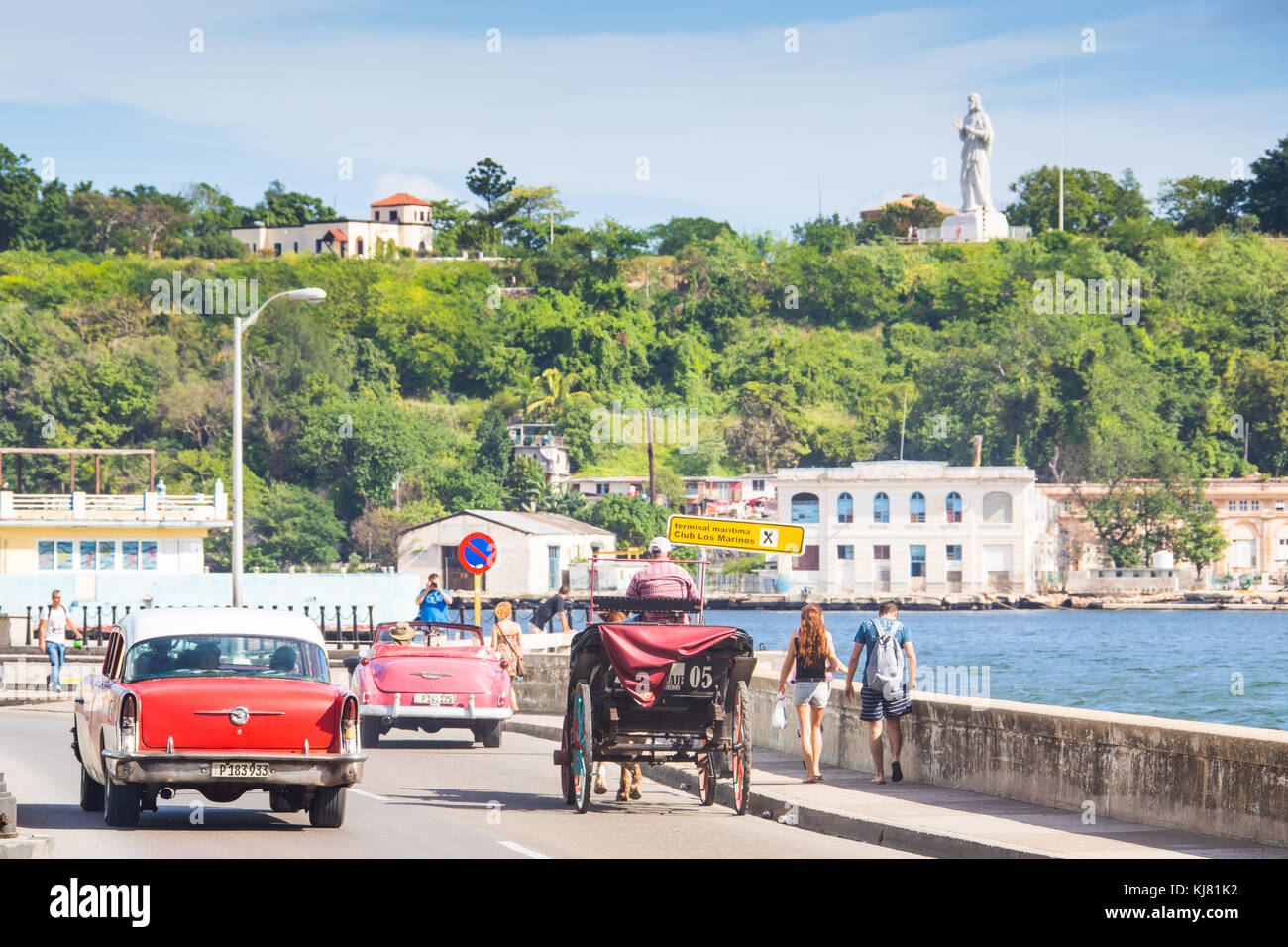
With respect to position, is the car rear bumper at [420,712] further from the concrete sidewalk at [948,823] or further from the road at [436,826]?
the concrete sidewalk at [948,823]

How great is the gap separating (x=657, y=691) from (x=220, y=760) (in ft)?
13.0

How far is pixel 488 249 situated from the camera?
199 m

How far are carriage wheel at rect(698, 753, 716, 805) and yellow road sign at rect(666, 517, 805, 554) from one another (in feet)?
7.10

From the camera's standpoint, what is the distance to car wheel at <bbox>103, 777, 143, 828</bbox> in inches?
574

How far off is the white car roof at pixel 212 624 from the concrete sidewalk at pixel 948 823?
362 centimetres

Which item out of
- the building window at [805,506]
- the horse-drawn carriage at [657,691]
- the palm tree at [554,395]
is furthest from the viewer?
the palm tree at [554,395]

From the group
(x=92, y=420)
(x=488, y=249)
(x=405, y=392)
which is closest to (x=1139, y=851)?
(x=92, y=420)

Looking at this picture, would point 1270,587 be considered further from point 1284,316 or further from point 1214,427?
point 1284,316

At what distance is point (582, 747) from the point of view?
16.3 m

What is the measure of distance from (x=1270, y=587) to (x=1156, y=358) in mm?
32099

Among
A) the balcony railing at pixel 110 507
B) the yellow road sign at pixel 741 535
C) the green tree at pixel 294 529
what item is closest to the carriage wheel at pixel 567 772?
the yellow road sign at pixel 741 535

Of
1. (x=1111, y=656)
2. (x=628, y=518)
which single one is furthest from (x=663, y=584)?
(x=628, y=518)

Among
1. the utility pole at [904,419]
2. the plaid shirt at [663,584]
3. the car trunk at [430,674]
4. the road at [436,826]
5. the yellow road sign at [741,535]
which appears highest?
the utility pole at [904,419]

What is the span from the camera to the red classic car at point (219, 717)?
1416 cm
